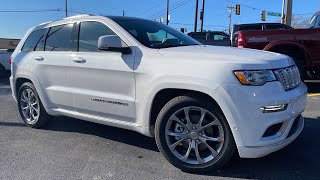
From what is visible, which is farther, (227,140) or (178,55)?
(178,55)

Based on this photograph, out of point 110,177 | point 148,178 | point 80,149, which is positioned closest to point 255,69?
point 148,178

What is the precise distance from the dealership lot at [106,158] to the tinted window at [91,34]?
4.29 feet

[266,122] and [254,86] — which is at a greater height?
[254,86]

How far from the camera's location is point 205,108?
3.90 m

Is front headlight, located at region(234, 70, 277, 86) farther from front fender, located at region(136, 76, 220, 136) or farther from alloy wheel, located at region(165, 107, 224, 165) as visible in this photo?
alloy wheel, located at region(165, 107, 224, 165)

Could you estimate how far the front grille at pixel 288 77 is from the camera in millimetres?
3823

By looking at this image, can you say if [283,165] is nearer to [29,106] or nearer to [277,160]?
[277,160]

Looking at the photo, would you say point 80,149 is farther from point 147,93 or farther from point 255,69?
point 255,69

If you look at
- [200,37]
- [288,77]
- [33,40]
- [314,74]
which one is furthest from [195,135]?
[200,37]

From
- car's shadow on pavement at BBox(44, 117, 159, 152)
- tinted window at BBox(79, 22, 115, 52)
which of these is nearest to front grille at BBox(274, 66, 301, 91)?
car's shadow on pavement at BBox(44, 117, 159, 152)

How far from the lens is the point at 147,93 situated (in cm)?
425

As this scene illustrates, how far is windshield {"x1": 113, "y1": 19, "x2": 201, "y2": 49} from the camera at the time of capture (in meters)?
4.65

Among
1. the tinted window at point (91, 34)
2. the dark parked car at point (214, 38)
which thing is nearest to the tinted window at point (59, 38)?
the tinted window at point (91, 34)

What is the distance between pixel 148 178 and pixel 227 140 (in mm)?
914
